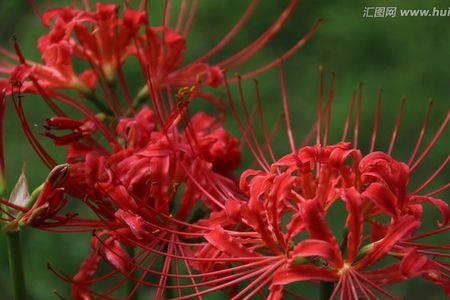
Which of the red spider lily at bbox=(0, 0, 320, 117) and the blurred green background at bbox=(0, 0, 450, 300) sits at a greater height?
the red spider lily at bbox=(0, 0, 320, 117)

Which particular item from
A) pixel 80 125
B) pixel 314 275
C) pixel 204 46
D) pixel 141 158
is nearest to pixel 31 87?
pixel 80 125

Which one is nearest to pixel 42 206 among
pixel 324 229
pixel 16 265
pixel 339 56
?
pixel 16 265

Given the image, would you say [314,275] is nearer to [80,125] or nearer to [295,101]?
[80,125]

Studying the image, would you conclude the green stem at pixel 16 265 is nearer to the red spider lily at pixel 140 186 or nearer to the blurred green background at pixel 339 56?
the red spider lily at pixel 140 186

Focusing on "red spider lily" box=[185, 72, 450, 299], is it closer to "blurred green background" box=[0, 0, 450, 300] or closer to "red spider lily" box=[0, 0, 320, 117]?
"red spider lily" box=[0, 0, 320, 117]

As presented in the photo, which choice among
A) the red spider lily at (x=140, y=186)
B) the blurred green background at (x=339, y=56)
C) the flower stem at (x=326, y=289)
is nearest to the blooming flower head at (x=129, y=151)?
the red spider lily at (x=140, y=186)

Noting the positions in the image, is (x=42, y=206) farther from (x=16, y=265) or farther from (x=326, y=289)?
(x=326, y=289)

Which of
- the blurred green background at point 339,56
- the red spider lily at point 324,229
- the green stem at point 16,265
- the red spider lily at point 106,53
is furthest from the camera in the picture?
the blurred green background at point 339,56

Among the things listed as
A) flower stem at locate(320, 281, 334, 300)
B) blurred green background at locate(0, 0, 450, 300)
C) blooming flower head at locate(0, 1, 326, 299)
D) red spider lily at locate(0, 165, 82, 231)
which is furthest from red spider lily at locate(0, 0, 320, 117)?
blurred green background at locate(0, 0, 450, 300)
